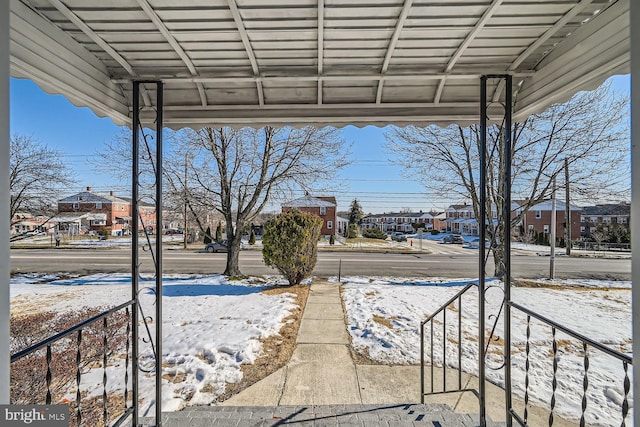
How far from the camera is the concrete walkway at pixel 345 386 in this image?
2.73 meters

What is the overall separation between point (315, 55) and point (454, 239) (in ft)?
60.6

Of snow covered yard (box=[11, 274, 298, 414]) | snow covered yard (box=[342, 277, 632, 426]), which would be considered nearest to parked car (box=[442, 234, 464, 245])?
snow covered yard (box=[342, 277, 632, 426])

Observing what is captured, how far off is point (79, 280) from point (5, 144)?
9.77 m

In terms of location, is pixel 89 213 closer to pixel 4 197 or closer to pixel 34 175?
pixel 34 175

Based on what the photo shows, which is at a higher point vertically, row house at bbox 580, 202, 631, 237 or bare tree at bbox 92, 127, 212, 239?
bare tree at bbox 92, 127, 212, 239

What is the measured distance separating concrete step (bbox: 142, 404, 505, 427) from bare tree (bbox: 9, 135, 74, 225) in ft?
14.8

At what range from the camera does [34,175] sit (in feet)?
15.6

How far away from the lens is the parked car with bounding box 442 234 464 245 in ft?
58.0

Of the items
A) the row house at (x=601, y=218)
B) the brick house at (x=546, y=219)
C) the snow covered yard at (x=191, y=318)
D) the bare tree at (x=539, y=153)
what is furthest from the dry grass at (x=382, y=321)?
the row house at (x=601, y=218)

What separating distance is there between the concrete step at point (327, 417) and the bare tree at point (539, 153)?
544 centimetres

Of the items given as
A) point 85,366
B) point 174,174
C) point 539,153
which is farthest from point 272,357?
point 539,153

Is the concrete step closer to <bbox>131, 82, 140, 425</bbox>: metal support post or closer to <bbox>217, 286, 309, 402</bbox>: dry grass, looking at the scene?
<bbox>131, 82, 140, 425</bbox>: metal support post

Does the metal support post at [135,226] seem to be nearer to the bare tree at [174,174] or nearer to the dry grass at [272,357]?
the dry grass at [272,357]

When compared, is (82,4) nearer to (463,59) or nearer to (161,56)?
(161,56)
